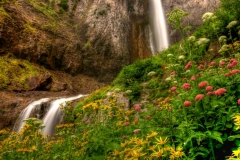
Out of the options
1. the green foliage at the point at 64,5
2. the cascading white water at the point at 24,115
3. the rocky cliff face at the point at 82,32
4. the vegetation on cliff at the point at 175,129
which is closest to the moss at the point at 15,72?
the rocky cliff face at the point at 82,32

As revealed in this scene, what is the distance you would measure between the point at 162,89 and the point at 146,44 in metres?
15.0

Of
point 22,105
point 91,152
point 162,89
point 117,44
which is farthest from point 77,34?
point 91,152

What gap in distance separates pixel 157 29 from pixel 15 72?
45.8 ft

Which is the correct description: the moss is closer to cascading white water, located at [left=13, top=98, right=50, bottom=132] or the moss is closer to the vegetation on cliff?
cascading white water, located at [left=13, top=98, right=50, bottom=132]

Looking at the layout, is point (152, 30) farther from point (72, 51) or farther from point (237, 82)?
point (237, 82)

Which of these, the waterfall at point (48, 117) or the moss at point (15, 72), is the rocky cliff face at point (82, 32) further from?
the waterfall at point (48, 117)

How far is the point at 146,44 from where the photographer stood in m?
20.8

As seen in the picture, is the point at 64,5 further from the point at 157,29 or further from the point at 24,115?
the point at 24,115

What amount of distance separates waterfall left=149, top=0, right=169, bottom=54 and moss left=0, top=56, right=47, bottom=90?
10.7 m

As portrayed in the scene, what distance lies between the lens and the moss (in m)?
12.6

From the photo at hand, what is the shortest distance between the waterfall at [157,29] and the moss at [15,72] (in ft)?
35.0

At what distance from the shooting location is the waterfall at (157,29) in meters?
20.4

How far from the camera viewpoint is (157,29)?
70.9 ft

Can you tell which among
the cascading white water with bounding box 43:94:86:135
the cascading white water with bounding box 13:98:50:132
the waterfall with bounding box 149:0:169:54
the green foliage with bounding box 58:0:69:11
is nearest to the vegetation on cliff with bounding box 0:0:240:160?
the cascading white water with bounding box 43:94:86:135
